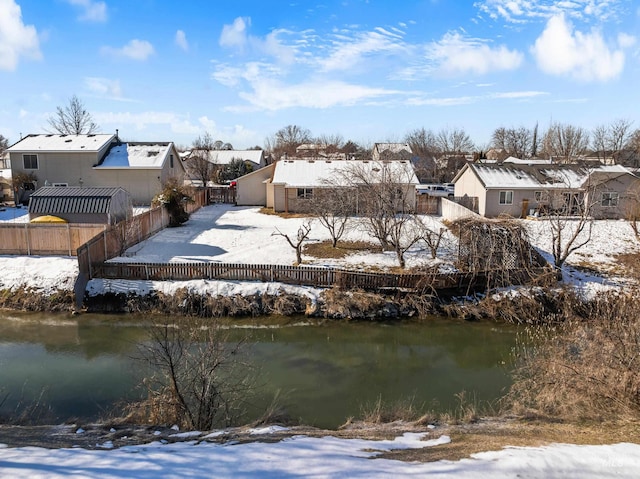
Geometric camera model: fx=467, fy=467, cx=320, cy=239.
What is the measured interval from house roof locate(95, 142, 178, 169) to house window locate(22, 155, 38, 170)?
15.0ft

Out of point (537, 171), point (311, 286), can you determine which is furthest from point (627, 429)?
point (537, 171)

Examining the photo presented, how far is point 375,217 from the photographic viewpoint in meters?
21.9

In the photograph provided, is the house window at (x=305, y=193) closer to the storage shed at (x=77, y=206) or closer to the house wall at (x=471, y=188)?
the house wall at (x=471, y=188)

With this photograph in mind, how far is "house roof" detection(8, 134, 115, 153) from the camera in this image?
33656 mm

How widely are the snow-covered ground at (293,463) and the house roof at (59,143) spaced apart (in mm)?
31485

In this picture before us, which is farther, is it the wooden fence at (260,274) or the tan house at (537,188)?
the tan house at (537,188)

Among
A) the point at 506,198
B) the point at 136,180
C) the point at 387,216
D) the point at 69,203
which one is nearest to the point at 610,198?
the point at 506,198

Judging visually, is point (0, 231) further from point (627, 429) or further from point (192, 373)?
point (627, 429)

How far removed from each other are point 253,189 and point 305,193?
A: 598 cm

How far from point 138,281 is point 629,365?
51.0 feet

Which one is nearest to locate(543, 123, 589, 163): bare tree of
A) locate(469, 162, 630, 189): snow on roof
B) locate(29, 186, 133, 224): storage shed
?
locate(469, 162, 630, 189): snow on roof

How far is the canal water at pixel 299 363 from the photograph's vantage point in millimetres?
11148

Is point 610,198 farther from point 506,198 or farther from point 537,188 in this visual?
point 506,198

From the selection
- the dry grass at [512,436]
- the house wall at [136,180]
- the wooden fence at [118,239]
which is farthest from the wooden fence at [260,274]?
the house wall at [136,180]
